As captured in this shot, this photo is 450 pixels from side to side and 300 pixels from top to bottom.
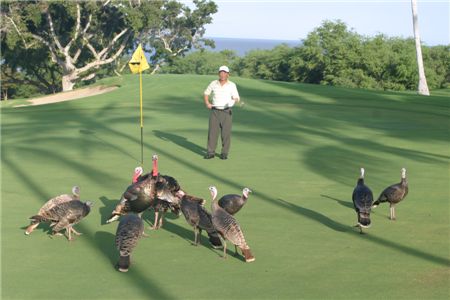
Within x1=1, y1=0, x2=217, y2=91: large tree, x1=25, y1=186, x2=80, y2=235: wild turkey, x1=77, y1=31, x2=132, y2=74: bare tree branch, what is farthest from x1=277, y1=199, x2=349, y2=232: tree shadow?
x1=77, y1=31, x2=132, y2=74: bare tree branch

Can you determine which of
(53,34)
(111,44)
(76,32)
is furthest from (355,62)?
(53,34)

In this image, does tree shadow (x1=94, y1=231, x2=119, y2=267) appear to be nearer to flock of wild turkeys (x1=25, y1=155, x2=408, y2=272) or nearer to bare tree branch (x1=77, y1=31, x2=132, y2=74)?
flock of wild turkeys (x1=25, y1=155, x2=408, y2=272)

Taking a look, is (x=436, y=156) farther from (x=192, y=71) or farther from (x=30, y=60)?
(x=192, y=71)

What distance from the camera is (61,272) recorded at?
838cm

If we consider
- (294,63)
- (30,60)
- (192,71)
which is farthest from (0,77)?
(192,71)

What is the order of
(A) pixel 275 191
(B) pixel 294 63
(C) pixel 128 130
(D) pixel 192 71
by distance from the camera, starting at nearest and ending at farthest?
(A) pixel 275 191, (C) pixel 128 130, (B) pixel 294 63, (D) pixel 192 71

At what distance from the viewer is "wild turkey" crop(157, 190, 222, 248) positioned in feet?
30.4

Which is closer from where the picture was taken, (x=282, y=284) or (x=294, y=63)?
(x=282, y=284)

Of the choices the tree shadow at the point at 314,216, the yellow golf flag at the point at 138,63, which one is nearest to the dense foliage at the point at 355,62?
the yellow golf flag at the point at 138,63

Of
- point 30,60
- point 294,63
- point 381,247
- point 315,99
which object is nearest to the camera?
point 381,247

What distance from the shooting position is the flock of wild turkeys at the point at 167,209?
8.72 meters

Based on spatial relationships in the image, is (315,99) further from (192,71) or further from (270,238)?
(192,71)

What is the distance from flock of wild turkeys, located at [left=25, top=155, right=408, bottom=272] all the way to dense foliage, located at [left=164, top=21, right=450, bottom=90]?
5503 centimetres

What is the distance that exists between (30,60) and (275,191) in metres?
54.5
